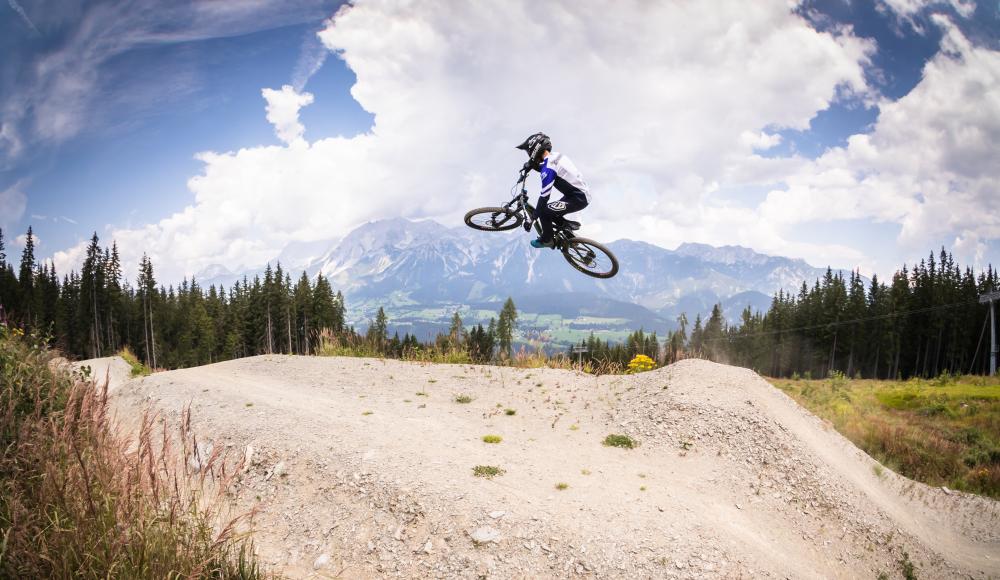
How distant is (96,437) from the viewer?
477 centimetres

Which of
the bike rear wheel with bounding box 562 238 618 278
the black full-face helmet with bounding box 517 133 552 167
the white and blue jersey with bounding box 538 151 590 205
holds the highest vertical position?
the black full-face helmet with bounding box 517 133 552 167

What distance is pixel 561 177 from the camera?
352 inches

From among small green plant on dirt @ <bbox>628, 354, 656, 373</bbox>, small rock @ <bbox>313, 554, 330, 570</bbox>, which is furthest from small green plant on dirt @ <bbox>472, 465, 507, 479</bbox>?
small green plant on dirt @ <bbox>628, 354, 656, 373</bbox>

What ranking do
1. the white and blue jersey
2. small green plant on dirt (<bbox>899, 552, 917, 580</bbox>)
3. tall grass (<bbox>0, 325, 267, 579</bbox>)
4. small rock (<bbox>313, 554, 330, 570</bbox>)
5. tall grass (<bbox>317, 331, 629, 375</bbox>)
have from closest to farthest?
tall grass (<bbox>0, 325, 267, 579</bbox>) < small rock (<bbox>313, 554, 330, 570</bbox>) < the white and blue jersey < small green plant on dirt (<bbox>899, 552, 917, 580</bbox>) < tall grass (<bbox>317, 331, 629, 375</bbox>)

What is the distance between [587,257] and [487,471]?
530 cm

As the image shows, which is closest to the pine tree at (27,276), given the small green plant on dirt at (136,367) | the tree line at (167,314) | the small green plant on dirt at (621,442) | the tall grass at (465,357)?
the tree line at (167,314)

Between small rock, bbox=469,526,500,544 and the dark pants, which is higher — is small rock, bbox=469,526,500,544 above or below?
below

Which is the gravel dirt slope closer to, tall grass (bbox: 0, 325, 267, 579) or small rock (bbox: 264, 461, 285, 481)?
small rock (bbox: 264, 461, 285, 481)

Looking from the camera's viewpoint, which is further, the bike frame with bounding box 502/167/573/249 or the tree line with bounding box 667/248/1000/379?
the tree line with bounding box 667/248/1000/379

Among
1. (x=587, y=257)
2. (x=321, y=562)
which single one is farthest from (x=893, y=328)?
(x=321, y=562)

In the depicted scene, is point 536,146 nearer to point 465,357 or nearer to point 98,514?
point 98,514

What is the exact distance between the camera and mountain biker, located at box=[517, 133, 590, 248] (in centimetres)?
897

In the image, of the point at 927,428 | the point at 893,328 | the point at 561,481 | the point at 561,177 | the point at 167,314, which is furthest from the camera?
the point at 167,314

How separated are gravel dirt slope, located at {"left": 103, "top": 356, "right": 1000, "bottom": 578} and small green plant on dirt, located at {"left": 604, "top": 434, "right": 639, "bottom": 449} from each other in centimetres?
22
